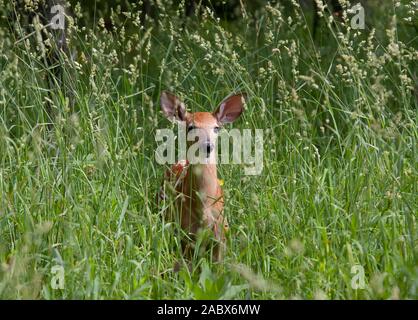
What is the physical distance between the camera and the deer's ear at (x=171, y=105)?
5.96 m

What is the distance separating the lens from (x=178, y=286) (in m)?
4.84

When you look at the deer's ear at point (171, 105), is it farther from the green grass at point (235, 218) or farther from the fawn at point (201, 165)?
the green grass at point (235, 218)

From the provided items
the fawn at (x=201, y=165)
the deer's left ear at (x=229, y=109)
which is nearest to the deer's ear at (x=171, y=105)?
the fawn at (x=201, y=165)

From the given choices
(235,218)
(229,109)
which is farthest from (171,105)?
(235,218)

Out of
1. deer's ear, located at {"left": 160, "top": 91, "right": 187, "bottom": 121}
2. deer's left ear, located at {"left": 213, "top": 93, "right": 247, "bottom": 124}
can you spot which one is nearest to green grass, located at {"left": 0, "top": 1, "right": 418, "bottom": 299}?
deer's left ear, located at {"left": 213, "top": 93, "right": 247, "bottom": 124}

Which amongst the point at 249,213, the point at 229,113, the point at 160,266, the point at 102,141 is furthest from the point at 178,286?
the point at 229,113

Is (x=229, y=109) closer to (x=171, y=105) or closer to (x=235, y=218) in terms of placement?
(x=171, y=105)

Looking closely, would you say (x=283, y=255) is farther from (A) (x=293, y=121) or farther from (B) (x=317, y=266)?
(A) (x=293, y=121)

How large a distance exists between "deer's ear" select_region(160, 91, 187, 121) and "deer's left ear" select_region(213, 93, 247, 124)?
0.70 feet

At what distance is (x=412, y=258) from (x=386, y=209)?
37cm

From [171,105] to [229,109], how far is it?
1.12 feet

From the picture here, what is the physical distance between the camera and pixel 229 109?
6047 mm

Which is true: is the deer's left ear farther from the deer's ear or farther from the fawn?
the deer's ear
